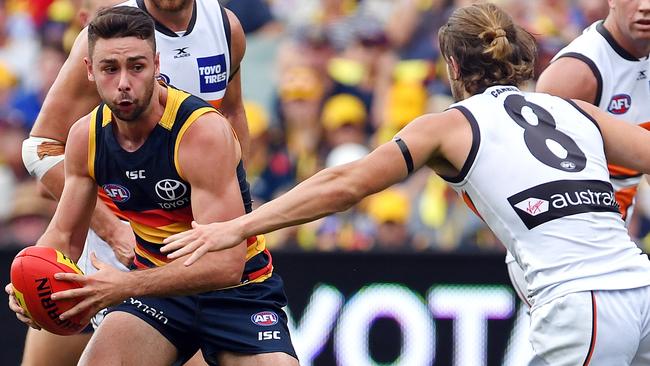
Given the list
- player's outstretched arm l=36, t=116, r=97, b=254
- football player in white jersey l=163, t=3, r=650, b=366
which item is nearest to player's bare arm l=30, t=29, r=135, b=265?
player's outstretched arm l=36, t=116, r=97, b=254

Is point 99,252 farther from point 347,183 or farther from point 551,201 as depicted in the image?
point 551,201

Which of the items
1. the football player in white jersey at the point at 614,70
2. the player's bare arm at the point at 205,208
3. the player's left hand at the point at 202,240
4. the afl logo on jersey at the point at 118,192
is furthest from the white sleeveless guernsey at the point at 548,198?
the afl logo on jersey at the point at 118,192

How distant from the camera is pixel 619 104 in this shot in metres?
6.30

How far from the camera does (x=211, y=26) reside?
610cm

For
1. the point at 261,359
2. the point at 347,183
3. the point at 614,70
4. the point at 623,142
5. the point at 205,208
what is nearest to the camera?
the point at 347,183

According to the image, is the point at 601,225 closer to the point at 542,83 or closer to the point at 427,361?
the point at 542,83

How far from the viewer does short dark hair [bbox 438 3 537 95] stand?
4.77m

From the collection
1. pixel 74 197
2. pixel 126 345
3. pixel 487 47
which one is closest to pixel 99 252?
pixel 74 197

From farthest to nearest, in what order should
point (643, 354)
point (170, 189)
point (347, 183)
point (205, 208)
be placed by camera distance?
point (170, 189)
point (205, 208)
point (643, 354)
point (347, 183)

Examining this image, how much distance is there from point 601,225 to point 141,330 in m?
2.07

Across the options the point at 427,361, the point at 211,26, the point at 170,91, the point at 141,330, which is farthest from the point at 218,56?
the point at 427,361

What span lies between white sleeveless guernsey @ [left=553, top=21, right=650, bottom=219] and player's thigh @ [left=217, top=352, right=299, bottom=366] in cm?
212

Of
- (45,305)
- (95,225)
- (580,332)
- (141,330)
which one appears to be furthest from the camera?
(95,225)

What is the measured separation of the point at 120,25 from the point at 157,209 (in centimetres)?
85
